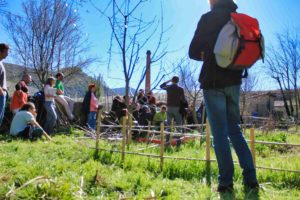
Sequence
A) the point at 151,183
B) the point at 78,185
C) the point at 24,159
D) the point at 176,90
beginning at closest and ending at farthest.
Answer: the point at 78,185 → the point at 151,183 → the point at 24,159 → the point at 176,90

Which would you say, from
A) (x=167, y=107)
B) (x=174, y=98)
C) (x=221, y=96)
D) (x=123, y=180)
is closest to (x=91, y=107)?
(x=167, y=107)

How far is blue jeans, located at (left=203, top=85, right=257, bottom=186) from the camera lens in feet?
8.69

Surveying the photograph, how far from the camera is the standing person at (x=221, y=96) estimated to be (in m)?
2.65

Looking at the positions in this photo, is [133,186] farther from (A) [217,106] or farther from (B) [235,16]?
(B) [235,16]

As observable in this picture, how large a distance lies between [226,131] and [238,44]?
0.69 meters

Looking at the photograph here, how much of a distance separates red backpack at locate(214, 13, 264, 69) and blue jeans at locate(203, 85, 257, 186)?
0.24 m

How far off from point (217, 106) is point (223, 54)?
0.41 m

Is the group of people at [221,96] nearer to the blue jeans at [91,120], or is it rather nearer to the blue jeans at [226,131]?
the blue jeans at [226,131]

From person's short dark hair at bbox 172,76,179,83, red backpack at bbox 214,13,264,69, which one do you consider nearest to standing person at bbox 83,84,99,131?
person's short dark hair at bbox 172,76,179,83

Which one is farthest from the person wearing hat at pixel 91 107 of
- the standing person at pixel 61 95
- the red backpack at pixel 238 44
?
the red backpack at pixel 238 44

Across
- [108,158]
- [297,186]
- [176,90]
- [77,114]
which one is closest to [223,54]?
[297,186]

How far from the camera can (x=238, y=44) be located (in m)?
2.49

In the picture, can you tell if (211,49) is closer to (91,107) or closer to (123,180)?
(123,180)

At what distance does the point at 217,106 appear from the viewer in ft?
8.73
